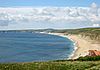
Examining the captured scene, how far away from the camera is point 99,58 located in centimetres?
5772

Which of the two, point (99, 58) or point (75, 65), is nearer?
point (75, 65)

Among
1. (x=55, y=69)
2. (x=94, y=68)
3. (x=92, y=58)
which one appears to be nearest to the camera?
(x=94, y=68)

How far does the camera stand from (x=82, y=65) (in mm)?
48469

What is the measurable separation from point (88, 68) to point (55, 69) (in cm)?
601

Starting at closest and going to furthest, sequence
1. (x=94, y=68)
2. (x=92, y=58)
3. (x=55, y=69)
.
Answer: (x=94, y=68) → (x=55, y=69) → (x=92, y=58)

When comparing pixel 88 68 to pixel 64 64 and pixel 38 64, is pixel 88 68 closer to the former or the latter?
pixel 64 64

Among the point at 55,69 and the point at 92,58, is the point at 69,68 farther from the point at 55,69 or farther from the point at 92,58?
the point at 92,58

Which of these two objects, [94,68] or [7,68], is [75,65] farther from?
[7,68]

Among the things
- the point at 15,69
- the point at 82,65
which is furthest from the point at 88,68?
the point at 15,69

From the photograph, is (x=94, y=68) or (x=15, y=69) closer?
(x=94, y=68)

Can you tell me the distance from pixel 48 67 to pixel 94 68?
28.6 ft

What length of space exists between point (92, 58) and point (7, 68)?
19.4 meters

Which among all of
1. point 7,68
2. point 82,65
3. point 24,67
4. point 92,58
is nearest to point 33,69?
point 24,67

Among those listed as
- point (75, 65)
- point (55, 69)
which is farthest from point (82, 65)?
point (55, 69)
